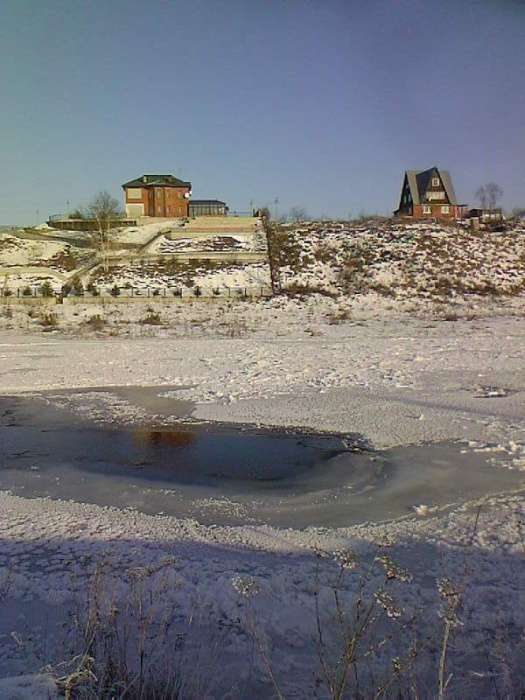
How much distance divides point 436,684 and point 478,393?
816cm

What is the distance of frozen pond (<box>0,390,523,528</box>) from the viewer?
240 inches

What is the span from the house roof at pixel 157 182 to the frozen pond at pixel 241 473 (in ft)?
200

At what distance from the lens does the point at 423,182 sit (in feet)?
227

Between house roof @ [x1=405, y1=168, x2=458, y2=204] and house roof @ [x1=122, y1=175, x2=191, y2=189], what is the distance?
24.8 metres

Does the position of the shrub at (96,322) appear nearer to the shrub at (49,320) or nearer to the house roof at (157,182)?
the shrub at (49,320)

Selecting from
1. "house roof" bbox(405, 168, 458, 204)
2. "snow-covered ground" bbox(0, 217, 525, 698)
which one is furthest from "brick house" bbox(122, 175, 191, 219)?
"snow-covered ground" bbox(0, 217, 525, 698)

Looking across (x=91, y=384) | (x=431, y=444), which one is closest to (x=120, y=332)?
(x=91, y=384)

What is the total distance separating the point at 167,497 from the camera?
21.0 feet

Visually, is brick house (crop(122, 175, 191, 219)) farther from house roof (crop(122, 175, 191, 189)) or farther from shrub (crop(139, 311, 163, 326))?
shrub (crop(139, 311, 163, 326))

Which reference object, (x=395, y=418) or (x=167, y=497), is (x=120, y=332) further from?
(x=167, y=497)

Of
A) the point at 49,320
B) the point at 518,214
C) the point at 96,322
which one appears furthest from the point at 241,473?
the point at 518,214

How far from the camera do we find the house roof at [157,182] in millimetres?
66688

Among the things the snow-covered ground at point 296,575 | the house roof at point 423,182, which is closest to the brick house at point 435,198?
the house roof at point 423,182

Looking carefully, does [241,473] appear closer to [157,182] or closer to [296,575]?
[296,575]
